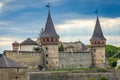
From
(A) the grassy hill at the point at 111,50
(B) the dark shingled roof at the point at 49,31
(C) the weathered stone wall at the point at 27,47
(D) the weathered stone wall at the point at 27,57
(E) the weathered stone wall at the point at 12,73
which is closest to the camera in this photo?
(E) the weathered stone wall at the point at 12,73

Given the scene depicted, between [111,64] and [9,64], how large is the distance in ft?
109

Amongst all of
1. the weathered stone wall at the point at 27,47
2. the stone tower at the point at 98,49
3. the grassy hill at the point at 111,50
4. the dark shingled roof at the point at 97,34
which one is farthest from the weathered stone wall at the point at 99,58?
the grassy hill at the point at 111,50

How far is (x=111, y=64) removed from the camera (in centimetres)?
9750

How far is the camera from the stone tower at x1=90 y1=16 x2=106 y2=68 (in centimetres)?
9138

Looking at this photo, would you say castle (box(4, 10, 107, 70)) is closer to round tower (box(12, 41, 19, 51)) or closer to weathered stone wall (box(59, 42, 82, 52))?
round tower (box(12, 41, 19, 51))

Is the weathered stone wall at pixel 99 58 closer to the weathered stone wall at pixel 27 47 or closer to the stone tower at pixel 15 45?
the weathered stone wall at pixel 27 47

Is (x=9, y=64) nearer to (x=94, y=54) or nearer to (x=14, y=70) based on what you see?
(x=14, y=70)

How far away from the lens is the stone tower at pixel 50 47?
3371 inches

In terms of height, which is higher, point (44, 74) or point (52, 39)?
point (52, 39)

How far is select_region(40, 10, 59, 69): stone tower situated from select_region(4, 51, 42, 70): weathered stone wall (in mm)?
1241

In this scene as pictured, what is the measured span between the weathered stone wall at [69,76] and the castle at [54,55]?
2.66 metres

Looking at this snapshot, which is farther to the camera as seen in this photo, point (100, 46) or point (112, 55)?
point (112, 55)

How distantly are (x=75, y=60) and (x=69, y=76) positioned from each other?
18.9ft

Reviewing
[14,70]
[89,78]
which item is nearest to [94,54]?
[89,78]
